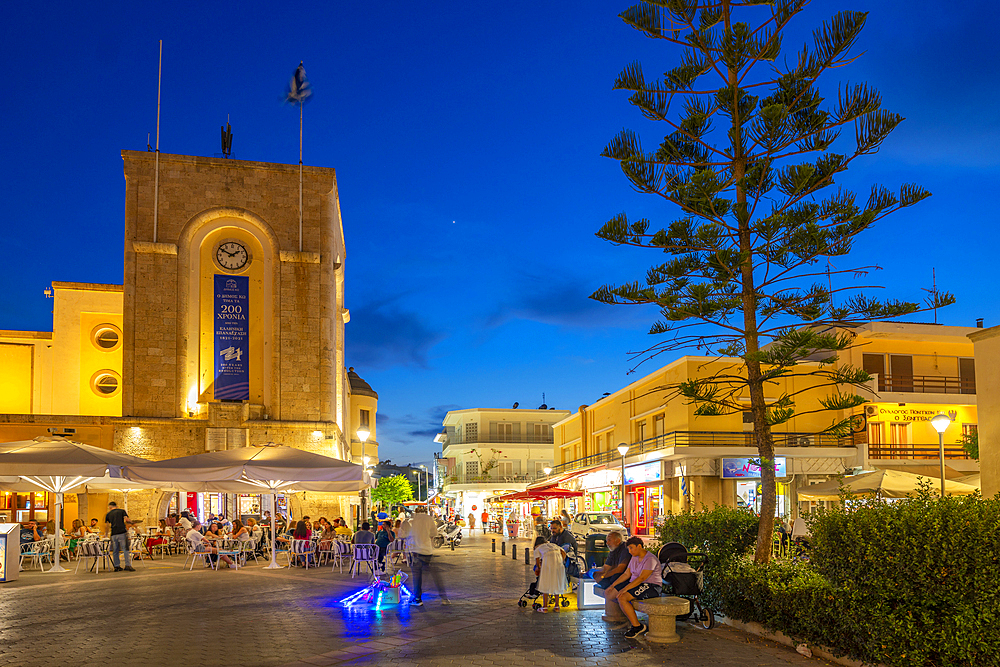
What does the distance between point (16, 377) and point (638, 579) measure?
1285 inches

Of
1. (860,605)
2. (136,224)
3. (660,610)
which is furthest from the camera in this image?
(136,224)

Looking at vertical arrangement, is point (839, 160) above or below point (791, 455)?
above

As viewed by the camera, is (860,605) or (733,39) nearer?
(860,605)

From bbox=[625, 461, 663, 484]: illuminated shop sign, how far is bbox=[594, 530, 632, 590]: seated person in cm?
2183

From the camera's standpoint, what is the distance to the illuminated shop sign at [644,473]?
32.4 m

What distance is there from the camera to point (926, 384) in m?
31.9

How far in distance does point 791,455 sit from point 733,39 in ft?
76.4

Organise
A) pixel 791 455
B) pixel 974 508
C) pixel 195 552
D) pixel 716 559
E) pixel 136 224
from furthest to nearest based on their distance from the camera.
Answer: pixel 791 455 → pixel 136 224 → pixel 195 552 → pixel 716 559 → pixel 974 508

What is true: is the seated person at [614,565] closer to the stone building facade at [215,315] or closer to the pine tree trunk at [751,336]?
the pine tree trunk at [751,336]

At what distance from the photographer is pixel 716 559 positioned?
10.3 metres

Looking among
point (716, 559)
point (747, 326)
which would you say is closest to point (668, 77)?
point (747, 326)

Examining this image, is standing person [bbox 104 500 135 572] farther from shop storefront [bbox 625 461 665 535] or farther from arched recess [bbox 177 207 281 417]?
shop storefront [bbox 625 461 665 535]

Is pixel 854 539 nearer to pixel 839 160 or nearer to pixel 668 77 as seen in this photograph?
pixel 839 160

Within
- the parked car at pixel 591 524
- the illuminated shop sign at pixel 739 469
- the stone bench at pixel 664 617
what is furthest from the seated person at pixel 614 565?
the illuminated shop sign at pixel 739 469
